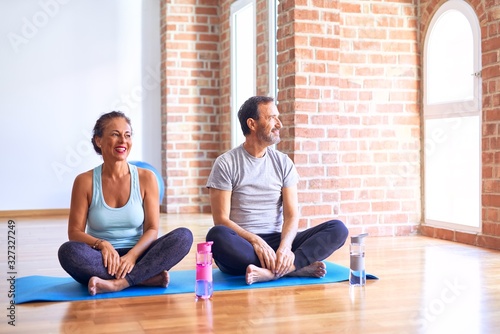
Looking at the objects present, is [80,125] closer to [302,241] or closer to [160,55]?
[160,55]

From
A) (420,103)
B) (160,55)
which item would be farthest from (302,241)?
(160,55)

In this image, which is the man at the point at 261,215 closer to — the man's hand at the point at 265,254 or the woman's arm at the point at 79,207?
the man's hand at the point at 265,254

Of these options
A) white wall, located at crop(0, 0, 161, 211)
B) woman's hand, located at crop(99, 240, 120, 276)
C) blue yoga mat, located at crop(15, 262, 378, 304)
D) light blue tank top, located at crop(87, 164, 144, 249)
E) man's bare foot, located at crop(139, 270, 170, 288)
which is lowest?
blue yoga mat, located at crop(15, 262, 378, 304)

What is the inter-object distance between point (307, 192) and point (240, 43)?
8.71 ft

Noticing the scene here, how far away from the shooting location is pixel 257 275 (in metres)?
3.26

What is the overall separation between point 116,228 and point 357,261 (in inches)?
43.3

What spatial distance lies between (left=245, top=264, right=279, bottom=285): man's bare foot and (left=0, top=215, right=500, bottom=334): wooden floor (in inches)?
3.5

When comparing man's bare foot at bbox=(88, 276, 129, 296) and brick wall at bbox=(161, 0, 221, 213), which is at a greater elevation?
brick wall at bbox=(161, 0, 221, 213)

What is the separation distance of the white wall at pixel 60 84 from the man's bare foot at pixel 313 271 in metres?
4.02

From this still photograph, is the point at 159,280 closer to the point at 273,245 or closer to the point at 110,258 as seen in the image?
the point at 110,258

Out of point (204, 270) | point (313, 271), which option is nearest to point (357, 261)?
point (313, 271)

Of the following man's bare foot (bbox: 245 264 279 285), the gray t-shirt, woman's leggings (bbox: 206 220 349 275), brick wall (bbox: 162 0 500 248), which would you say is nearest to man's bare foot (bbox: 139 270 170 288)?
woman's leggings (bbox: 206 220 349 275)

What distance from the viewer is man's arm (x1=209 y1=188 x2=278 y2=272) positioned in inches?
129

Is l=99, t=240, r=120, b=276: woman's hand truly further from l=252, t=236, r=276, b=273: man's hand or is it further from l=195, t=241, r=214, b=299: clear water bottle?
l=252, t=236, r=276, b=273: man's hand
